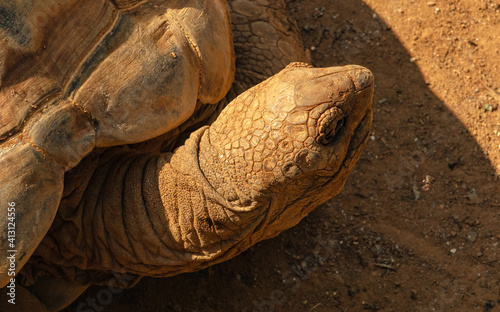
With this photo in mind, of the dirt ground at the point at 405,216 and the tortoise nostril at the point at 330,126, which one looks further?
the dirt ground at the point at 405,216

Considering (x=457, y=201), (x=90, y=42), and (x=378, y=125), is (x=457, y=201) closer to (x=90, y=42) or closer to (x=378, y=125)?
(x=378, y=125)

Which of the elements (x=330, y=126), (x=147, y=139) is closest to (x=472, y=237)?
(x=330, y=126)

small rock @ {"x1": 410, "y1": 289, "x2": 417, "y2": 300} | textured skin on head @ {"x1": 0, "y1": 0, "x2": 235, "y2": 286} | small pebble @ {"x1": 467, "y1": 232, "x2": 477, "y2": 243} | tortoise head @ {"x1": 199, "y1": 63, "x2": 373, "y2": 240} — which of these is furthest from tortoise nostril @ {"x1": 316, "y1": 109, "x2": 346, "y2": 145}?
small pebble @ {"x1": 467, "y1": 232, "x2": 477, "y2": 243}

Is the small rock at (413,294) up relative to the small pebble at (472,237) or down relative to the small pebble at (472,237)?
down

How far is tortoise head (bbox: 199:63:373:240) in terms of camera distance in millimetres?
2471

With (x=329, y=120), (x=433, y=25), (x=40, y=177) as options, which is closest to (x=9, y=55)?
(x=40, y=177)

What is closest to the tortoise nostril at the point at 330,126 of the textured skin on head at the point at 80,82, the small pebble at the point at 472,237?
the textured skin on head at the point at 80,82

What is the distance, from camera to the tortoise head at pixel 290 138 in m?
2.47

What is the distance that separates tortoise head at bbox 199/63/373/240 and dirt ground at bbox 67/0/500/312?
118cm

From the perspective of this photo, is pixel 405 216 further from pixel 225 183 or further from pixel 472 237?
pixel 225 183

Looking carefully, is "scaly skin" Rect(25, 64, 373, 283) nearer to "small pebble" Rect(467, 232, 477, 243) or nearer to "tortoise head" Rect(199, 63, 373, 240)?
"tortoise head" Rect(199, 63, 373, 240)

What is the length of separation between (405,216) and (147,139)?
2.11 meters

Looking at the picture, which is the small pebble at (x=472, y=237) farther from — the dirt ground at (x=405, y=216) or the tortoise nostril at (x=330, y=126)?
the tortoise nostril at (x=330, y=126)

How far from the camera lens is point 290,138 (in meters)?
2.47
